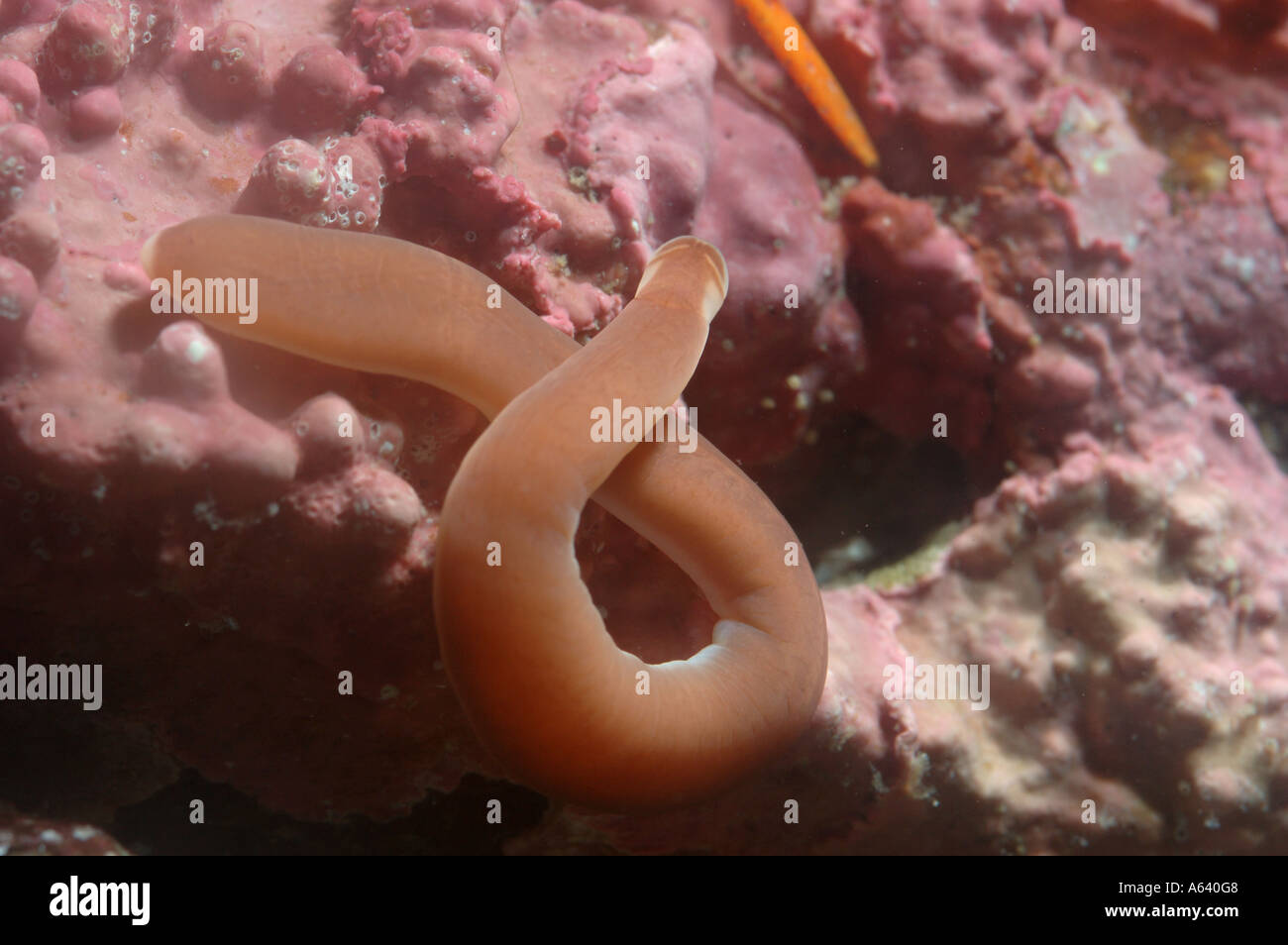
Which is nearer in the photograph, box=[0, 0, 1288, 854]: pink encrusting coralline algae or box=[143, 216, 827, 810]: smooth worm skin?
box=[143, 216, 827, 810]: smooth worm skin

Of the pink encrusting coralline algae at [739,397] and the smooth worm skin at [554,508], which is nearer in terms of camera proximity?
the smooth worm skin at [554,508]

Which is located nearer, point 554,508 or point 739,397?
point 554,508

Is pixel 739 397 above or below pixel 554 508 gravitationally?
above

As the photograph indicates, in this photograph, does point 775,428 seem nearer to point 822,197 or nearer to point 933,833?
point 822,197
